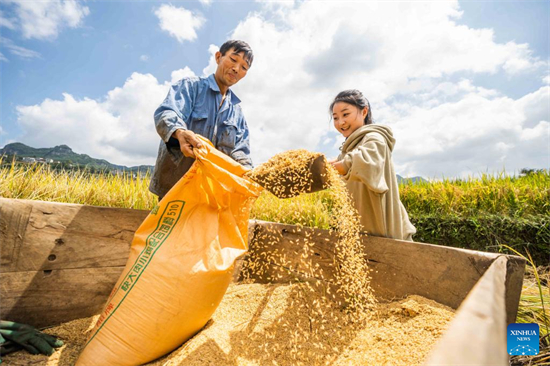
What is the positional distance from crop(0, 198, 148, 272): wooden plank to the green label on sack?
360 millimetres

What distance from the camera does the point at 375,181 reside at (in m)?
1.56

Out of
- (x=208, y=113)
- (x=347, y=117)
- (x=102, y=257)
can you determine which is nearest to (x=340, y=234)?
(x=347, y=117)

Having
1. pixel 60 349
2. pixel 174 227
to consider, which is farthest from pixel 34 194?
pixel 174 227

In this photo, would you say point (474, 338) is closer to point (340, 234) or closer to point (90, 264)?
point (340, 234)

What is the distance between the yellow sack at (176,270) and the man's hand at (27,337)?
8.9 inches

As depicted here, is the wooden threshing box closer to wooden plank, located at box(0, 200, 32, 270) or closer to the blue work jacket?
wooden plank, located at box(0, 200, 32, 270)

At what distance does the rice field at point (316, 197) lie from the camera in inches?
80.4

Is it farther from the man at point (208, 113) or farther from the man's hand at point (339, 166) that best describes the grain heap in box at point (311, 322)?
the man at point (208, 113)

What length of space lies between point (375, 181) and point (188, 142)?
1022 millimetres

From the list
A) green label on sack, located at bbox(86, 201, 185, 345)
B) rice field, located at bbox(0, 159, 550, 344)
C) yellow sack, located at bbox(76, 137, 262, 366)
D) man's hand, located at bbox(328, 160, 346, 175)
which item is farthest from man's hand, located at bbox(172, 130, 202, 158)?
rice field, located at bbox(0, 159, 550, 344)

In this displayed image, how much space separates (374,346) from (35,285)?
5.52 ft

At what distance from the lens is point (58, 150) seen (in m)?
56.7

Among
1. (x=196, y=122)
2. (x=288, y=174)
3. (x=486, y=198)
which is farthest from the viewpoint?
(x=486, y=198)

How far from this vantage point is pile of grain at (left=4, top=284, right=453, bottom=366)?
4.16 feet
